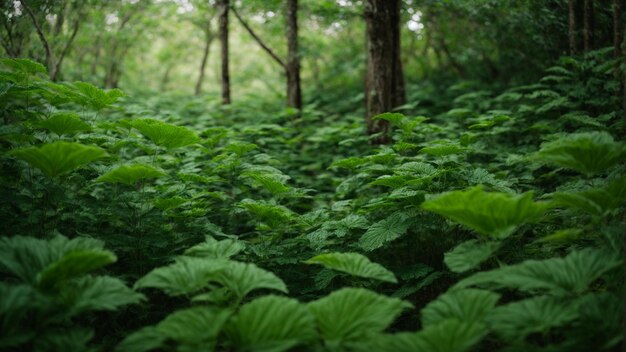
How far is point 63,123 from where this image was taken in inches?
119

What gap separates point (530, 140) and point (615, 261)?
13.0 feet

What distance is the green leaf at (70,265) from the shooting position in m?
1.95

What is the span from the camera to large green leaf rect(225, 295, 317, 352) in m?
1.87

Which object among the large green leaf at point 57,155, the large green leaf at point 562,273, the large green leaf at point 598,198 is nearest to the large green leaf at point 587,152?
the large green leaf at point 598,198

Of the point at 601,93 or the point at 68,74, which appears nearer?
the point at 601,93

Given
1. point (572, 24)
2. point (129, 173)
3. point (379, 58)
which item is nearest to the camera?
point (129, 173)

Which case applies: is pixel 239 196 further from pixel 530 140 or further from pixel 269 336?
pixel 530 140

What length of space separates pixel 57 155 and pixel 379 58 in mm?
4430

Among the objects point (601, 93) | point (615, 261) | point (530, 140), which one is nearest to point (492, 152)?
point (530, 140)

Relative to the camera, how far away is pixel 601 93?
18.3ft

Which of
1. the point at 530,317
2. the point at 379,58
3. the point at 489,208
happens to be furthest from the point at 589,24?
the point at 530,317

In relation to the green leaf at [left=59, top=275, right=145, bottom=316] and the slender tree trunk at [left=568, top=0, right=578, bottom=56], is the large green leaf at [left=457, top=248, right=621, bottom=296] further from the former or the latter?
the slender tree trunk at [left=568, top=0, right=578, bottom=56]

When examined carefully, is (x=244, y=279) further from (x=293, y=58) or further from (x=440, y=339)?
(x=293, y=58)

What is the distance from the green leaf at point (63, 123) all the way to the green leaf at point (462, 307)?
2.84 meters
